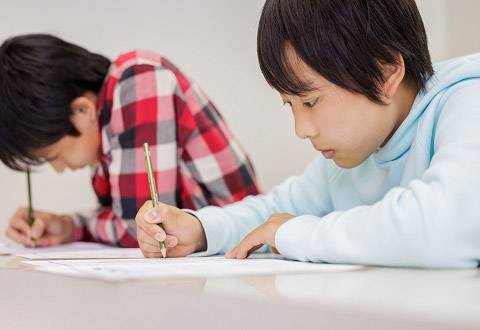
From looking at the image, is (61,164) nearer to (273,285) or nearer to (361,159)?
(361,159)

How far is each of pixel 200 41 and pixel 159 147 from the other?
797mm

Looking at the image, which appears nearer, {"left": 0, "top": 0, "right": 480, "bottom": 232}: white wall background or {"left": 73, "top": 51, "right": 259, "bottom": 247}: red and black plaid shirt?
{"left": 73, "top": 51, "right": 259, "bottom": 247}: red and black plaid shirt

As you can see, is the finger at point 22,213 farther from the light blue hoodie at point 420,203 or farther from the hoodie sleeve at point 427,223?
the hoodie sleeve at point 427,223

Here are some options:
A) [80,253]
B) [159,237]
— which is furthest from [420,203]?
[80,253]

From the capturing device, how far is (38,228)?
152 cm

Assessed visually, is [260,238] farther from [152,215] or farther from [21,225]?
[21,225]

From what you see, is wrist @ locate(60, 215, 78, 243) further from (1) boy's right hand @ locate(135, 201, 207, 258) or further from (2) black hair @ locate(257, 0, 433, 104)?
(2) black hair @ locate(257, 0, 433, 104)

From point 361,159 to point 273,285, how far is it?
47 cm

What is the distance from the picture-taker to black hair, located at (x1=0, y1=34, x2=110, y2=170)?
1.42m

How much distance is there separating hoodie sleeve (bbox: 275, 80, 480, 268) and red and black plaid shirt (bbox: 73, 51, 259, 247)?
684 millimetres

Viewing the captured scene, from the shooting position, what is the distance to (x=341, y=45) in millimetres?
845

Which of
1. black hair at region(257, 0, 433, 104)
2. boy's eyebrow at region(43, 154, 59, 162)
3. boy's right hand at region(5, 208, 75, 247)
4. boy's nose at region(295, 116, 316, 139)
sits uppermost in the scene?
black hair at region(257, 0, 433, 104)

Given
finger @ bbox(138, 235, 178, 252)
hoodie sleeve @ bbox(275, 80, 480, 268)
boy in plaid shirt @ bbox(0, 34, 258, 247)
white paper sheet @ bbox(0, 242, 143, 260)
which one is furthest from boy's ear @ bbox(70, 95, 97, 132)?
hoodie sleeve @ bbox(275, 80, 480, 268)

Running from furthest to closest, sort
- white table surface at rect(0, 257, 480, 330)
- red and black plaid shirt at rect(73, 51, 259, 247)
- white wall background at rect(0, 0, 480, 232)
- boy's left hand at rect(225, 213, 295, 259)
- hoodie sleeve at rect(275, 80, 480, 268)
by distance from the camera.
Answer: white wall background at rect(0, 0, 480, 232) < red and black plaid shirt at rect(73, 51, 259, 247) < boy's left hand at rect(225, 213, 295, 259) < hoodie sleeve at rect(275, 80, 480, 268) < white table surface at rect(0, 257, 480, 330)
